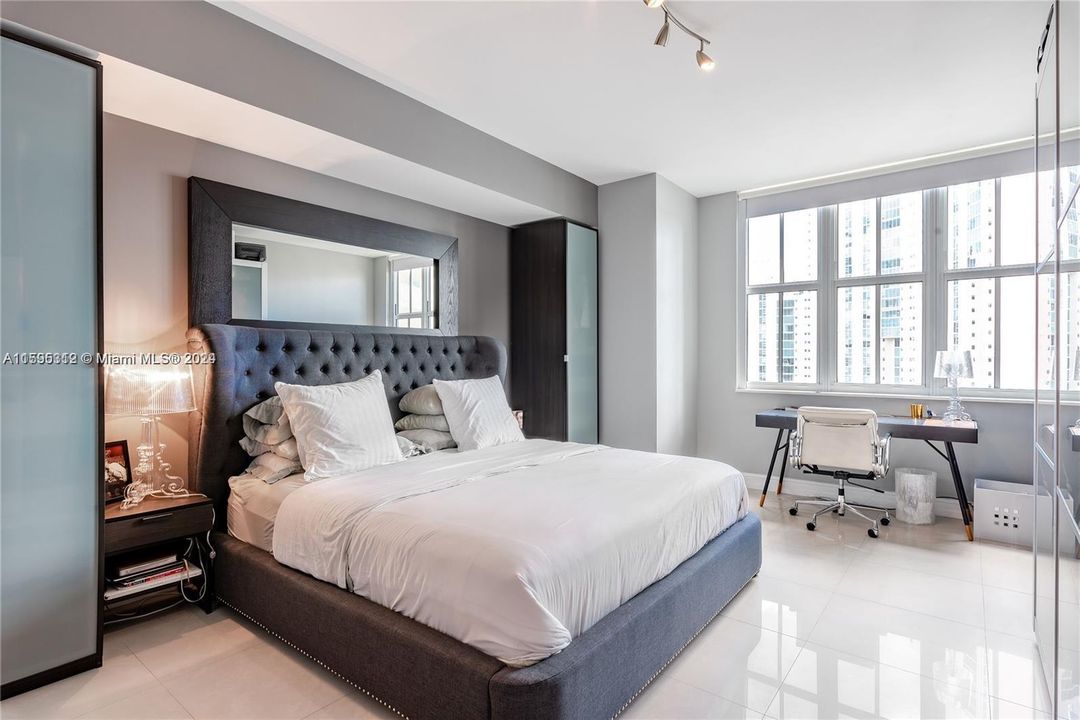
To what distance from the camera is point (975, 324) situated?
401cm

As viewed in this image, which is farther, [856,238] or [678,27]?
[856,238]

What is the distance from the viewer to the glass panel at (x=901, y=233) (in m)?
4.23

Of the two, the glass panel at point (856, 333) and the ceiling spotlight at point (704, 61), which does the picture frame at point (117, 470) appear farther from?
the glass panel at point (856, 333)

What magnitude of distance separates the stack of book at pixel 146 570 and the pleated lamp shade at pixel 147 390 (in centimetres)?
66

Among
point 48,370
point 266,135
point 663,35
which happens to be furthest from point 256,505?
point 663,35

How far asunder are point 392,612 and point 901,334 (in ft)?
14.1

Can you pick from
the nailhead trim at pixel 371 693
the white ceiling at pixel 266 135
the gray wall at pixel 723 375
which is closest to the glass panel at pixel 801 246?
the gray wall at pixel 723 375

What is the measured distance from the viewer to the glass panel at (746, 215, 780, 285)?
4.86 metres

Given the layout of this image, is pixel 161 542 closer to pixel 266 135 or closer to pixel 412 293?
pixel 266 135

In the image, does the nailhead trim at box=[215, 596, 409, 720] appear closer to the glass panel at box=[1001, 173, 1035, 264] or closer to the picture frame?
the picture frame

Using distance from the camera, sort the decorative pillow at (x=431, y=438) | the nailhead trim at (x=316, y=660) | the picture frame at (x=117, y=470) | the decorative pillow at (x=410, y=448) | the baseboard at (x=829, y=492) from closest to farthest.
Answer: the nailhead trim at (x=316, y=660) → the picture frame at (x=117, y=470) → the decorative pillow at (x=410, y=448) → the decorative pillow at (x=431, y=438) → the baseboard at (x=829, y=492)

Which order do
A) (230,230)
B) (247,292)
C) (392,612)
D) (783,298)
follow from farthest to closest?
1. (783,298)
2. (247,292)
3. (230,230)
4. (392,612)

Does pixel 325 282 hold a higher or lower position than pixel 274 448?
higher

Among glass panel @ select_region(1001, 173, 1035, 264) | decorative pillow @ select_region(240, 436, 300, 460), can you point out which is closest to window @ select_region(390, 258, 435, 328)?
decorative pillow @ select_region(240, 436, 300, 460)
